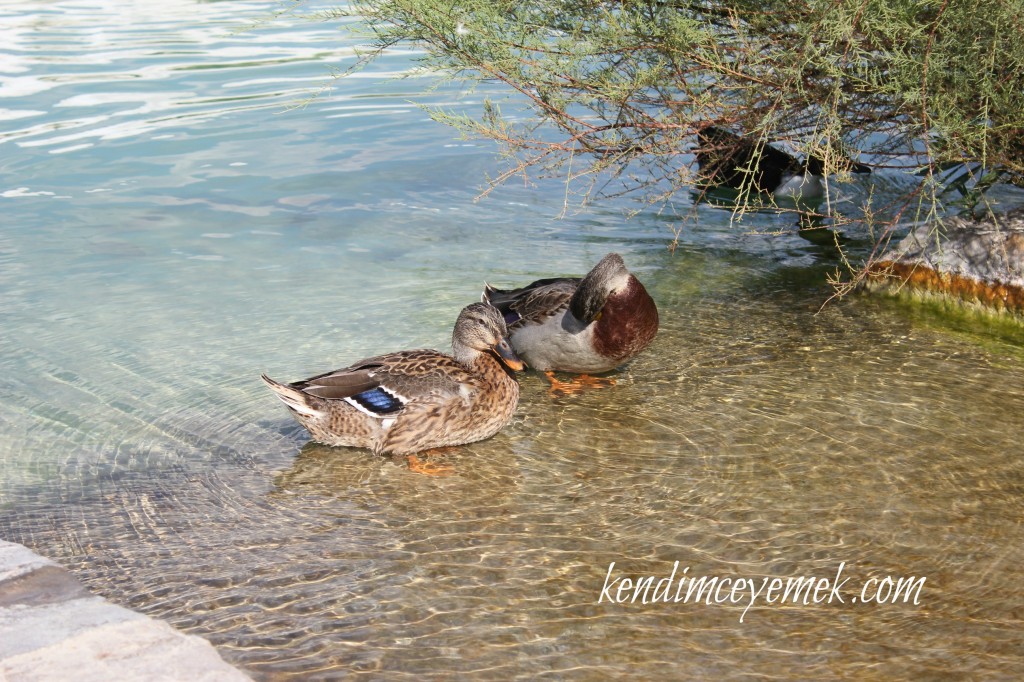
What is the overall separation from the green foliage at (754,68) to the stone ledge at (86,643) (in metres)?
4.06

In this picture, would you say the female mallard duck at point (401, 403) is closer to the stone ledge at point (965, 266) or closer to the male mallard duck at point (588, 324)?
the male mallard duck at point (588, 324)

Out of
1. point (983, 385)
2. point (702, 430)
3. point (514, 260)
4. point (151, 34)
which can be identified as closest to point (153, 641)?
point (702, 430)

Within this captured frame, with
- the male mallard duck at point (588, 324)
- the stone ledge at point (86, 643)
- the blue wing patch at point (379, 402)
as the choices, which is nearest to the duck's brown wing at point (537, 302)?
the male mallard duck at point (588, 324)

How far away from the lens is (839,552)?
453 cm

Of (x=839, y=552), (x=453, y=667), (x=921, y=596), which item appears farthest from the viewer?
(x=839, y=552)

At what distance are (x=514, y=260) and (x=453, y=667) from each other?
549 cm

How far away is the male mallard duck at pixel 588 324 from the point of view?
6.20 meters

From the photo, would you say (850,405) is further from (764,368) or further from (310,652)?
(310,652)

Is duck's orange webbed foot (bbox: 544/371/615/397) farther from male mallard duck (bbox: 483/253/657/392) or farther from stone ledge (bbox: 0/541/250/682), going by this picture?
stone ledge (bbox: 0/541/250/682)

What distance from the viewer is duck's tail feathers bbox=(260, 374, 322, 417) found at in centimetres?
524

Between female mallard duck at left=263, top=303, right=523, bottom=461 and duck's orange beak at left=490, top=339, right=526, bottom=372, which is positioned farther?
duck's orange beak at left=490, top=339, right=526, bottom=372

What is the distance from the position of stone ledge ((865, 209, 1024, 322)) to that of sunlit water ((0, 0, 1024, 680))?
0.30 m

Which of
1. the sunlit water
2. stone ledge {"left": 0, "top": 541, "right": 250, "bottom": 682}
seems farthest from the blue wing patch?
stone ledge {"left": 0, "top": 541, "right": 250, "bottom": 682}

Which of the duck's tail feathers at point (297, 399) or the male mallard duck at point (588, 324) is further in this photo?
the male mallard duck at point (588, 324)
